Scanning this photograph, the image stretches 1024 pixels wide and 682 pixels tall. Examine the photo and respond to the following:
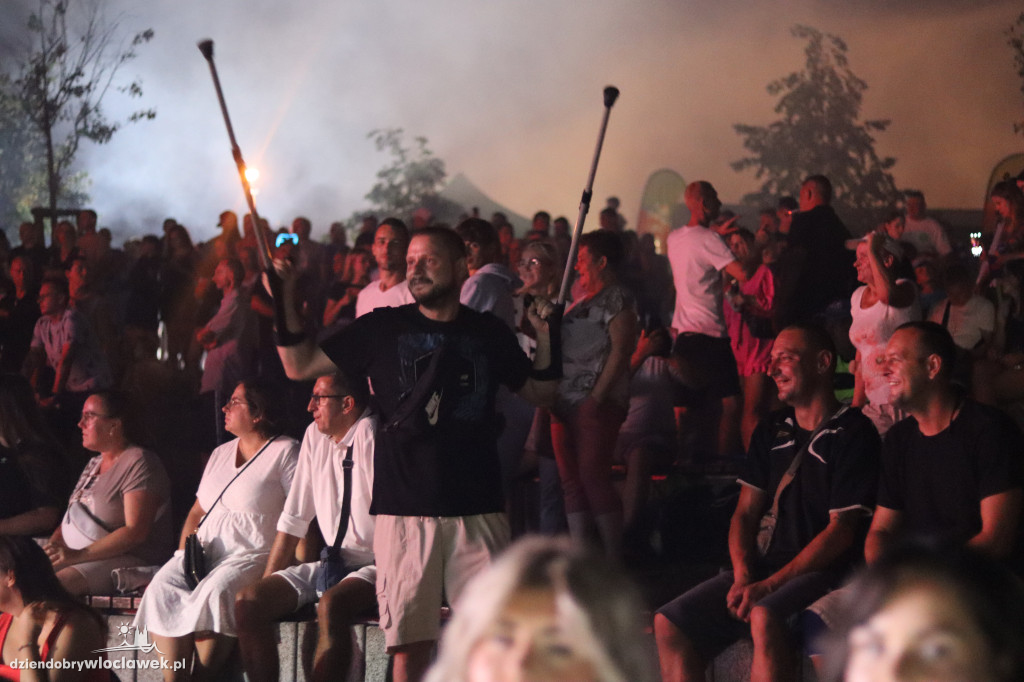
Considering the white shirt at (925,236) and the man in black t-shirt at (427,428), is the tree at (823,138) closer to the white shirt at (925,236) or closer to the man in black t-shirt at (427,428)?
the white shirt at (925,236)

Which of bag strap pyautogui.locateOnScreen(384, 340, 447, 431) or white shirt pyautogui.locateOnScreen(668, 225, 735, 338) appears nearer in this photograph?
bag strap pyautogui.locateOnScreen(384, 340, 447, 431)

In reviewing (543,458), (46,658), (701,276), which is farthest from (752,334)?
(46,658)

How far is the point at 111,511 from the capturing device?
6180mm

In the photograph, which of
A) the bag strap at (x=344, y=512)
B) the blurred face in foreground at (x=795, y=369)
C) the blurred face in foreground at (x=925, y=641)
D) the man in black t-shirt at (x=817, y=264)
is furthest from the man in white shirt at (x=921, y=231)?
the blurred face in foreground at (x=925, y=641)

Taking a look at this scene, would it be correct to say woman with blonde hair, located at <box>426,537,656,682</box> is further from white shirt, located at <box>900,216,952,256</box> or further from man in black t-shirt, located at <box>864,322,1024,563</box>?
white shirt, located at <box>900,216,952,256</box>

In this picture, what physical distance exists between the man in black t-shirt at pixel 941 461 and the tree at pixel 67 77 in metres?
12.1

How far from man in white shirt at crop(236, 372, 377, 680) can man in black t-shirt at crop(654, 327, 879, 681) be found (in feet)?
4.27

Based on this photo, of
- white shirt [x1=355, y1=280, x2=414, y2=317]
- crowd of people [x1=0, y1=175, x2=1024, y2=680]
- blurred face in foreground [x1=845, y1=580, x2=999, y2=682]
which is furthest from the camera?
white shirt [x1=355, y1=280, x2=414, y2=317]

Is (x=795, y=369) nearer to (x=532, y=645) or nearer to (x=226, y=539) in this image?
(x=226, y=539)

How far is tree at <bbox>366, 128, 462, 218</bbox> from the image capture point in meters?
14.5

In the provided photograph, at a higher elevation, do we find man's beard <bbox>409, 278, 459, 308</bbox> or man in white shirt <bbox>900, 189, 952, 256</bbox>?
man in white shirt <bbox>900, 189, 952, 256</bbox>

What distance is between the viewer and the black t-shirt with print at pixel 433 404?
4297 millimetres

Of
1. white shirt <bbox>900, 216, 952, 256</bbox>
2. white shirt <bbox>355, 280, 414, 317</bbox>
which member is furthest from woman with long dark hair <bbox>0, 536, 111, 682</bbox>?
white shirt <bbox>900, 216, 952, 256</bbox>

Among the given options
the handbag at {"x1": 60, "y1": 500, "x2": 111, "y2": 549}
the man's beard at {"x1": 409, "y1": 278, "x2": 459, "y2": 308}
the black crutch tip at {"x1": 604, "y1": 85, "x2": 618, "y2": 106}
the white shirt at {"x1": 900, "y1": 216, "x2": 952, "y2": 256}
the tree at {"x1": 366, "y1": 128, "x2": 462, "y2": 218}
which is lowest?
the handbag at {"x1": 60, "y1": 500, "x2": 111, "y2": 549}
